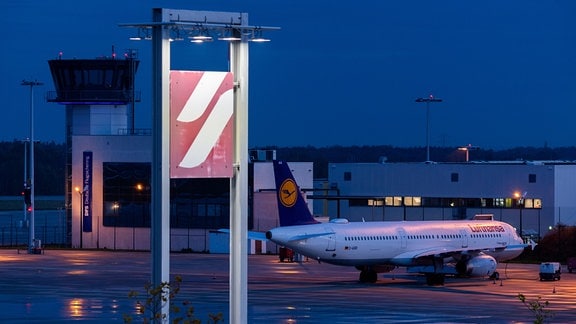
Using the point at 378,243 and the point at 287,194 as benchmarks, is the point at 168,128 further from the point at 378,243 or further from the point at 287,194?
the point at 378,243

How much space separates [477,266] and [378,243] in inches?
191

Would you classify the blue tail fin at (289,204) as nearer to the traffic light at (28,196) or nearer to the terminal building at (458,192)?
the terminal building at (458,192)

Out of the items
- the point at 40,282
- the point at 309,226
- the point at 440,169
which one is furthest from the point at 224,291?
the point at 440,169

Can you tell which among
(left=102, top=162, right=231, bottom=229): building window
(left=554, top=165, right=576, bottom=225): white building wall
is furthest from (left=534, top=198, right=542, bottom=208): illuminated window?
(left=102, top=162, right=231, bottom=229): building window

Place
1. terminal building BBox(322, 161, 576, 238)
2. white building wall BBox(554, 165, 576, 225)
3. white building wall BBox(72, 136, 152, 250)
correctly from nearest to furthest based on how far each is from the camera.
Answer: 1. white building wall BBox(554, 165, 576, 225)
2. terminal building BBox(322, 161, 576, 238)
3. white building wall BBox(72, 136, 152, 250)

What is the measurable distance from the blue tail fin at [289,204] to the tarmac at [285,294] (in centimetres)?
295

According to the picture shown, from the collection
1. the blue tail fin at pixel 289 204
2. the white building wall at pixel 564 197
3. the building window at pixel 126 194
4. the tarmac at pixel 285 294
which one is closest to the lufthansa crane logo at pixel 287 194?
the blue tail fin at pixel 289 204

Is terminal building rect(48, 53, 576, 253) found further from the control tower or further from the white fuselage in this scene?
the white fuselage

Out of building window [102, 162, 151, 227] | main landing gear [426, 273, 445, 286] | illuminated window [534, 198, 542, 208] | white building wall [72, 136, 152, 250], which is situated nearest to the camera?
main landing gear [426, 273, 445, 286]

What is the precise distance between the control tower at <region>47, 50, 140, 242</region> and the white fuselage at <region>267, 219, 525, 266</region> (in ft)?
130

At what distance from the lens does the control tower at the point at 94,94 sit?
9369 centimetres

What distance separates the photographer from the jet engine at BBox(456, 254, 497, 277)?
57.1 m

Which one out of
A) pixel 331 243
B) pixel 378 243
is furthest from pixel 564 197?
pixel 331 243

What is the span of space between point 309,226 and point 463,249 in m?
7.94
